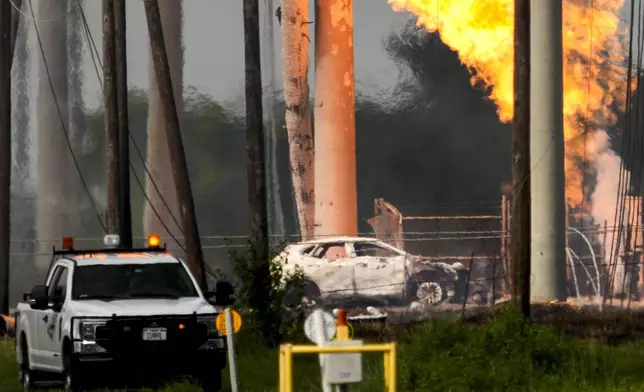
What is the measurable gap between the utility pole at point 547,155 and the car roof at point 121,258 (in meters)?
17.2

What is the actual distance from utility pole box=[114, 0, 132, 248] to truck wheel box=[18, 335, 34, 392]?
9.43 metres

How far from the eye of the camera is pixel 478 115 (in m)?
67.4

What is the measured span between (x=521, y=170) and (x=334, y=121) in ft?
73.7

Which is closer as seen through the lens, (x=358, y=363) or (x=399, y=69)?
(x=358, y=363)

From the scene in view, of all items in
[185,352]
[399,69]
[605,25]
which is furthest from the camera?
[399,69]

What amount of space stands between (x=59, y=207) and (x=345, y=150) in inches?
926

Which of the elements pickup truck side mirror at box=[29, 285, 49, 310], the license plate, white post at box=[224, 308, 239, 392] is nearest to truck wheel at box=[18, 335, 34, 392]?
pickup truck side mirror at box=[29, 285, 49, 310]

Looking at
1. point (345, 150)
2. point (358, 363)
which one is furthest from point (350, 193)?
point (358, 363)

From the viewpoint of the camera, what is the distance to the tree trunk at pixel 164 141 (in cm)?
6450

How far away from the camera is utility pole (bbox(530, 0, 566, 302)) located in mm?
37750

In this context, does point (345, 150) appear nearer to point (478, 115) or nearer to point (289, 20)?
point (289, 20)

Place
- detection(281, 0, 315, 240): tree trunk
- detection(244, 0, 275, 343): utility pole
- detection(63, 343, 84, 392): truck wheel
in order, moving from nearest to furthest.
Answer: detection(63, 343, 84, 392): truck wheel, detection(244, 0, 275, 343): utility pole, detection(281, 0, 315, 240): tree trunk

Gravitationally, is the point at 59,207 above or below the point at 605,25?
below

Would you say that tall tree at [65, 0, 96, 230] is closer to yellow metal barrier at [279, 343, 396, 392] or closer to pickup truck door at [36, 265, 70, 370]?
pickup truck door at [36, 265, 70, 370]
